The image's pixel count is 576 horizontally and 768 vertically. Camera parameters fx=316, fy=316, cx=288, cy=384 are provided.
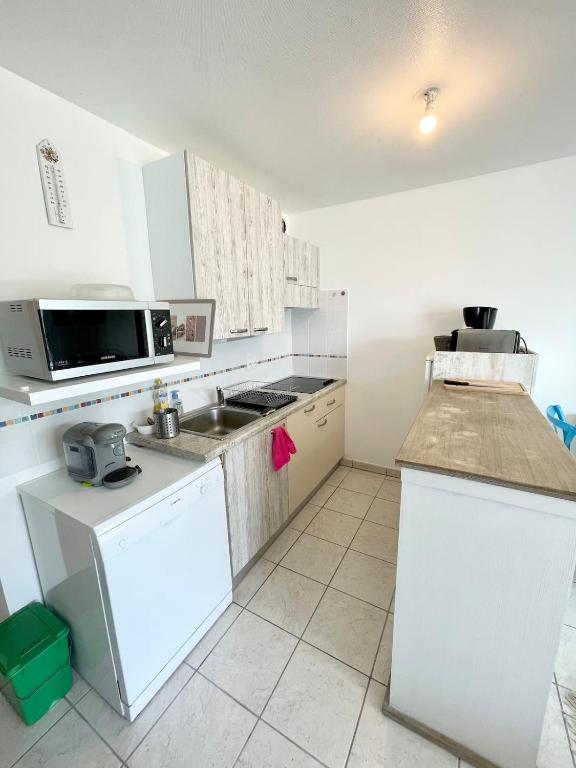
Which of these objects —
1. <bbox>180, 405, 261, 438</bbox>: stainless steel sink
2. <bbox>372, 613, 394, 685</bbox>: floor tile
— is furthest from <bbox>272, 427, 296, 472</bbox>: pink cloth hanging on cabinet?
<bbox>372, 613, 394, 685</bbox>: floor tile

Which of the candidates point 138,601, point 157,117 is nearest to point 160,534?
point 138,601

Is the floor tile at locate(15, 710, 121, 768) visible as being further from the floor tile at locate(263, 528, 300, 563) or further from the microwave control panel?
the microwave control panel

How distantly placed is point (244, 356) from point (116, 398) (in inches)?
42.4

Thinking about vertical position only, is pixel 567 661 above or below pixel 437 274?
below

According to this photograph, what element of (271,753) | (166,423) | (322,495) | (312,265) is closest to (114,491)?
(166,423)

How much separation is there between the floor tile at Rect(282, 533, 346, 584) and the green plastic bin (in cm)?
112

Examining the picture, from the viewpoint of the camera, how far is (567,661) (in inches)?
53.5

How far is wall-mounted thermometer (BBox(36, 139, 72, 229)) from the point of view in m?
1.30

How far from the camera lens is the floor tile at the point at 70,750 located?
108cm

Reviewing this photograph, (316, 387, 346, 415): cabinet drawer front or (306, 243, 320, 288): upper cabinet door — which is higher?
(306, 243, 320, 288): upper cabinet door

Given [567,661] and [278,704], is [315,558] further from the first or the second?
[567,661]

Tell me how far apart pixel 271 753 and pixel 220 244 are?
85.0 inches

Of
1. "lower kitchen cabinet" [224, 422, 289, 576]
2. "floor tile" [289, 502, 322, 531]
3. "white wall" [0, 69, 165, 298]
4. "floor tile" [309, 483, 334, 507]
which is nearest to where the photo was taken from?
"white wall" [0, 69, 165, 298]

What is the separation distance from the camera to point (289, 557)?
1980 millimetres
